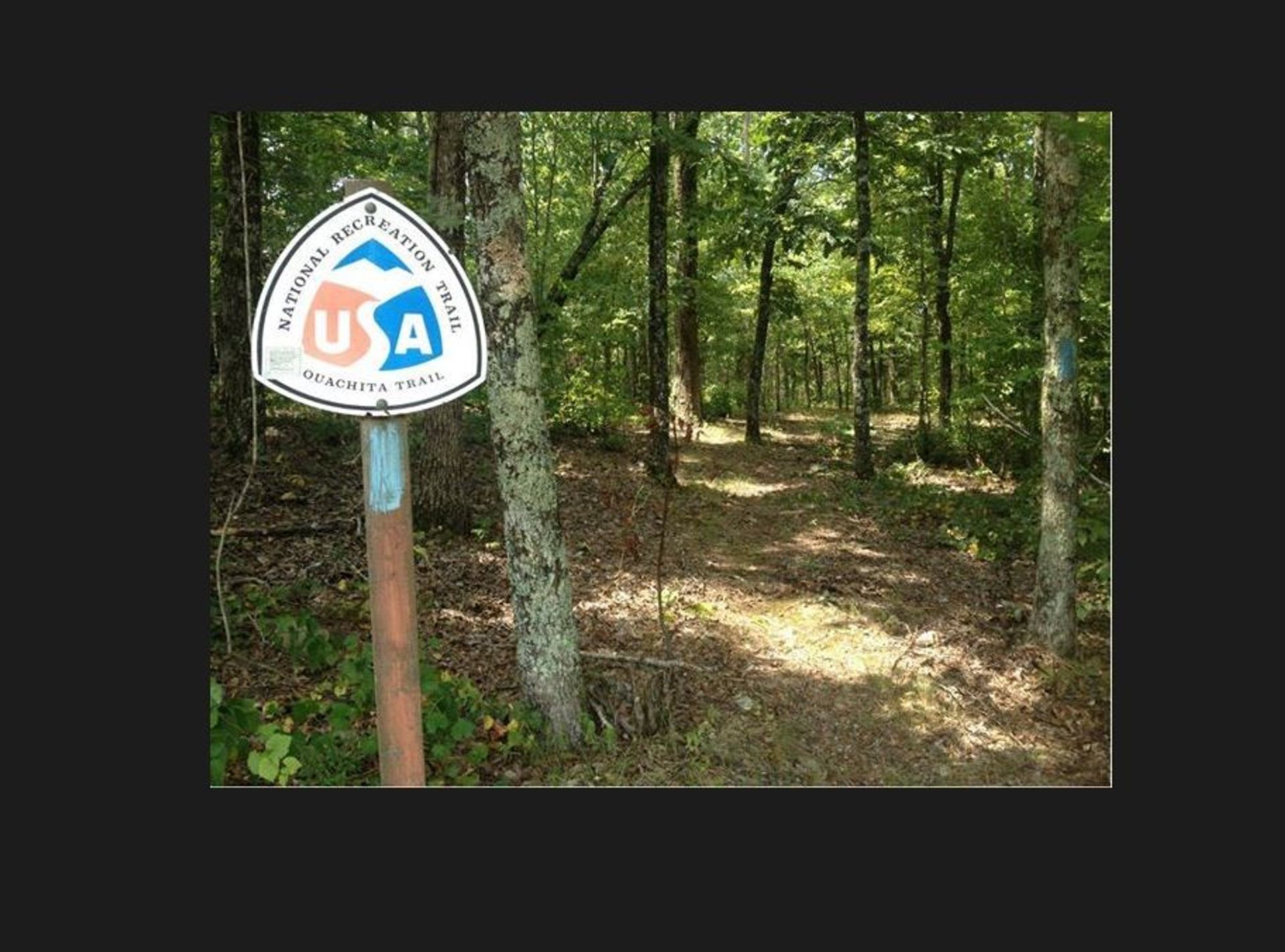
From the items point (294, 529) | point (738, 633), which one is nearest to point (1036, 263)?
point (738, 633)

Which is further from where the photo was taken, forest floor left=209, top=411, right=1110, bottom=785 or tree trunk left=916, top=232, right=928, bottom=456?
tree trunk left=916, top=232, right=928, bottom=456

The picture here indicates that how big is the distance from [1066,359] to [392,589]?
4.96m

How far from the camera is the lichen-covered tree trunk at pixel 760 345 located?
47.9ft

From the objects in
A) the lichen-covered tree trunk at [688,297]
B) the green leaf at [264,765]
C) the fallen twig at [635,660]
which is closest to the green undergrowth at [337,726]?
the green leaf at [264,765]

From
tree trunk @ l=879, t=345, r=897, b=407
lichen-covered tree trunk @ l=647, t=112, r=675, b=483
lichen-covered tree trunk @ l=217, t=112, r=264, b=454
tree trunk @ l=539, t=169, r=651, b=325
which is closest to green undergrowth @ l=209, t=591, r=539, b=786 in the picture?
lichen-covered tree trunk @ l=217, t=112, r=264, b=454

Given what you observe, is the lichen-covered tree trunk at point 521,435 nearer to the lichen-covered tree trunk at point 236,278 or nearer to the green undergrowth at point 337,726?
the green undergrowth at point 337,726

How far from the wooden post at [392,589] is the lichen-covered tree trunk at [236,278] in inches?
205

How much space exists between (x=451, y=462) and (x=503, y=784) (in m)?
3.76

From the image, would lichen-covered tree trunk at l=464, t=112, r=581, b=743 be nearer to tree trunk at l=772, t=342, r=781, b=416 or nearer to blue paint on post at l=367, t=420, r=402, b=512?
blue paint on post at l=367, t=420, r=402, b=512

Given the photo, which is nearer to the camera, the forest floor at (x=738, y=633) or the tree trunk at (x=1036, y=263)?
the forest floor at (x=738, y=633)

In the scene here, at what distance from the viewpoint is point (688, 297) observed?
13055 mm

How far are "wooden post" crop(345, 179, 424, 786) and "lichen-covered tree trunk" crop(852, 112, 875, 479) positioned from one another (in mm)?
9899

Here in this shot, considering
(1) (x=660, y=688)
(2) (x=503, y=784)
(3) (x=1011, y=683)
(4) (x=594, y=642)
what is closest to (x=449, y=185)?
(4) (x=594, y=642)

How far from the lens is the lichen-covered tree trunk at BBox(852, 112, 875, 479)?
11250 mm
